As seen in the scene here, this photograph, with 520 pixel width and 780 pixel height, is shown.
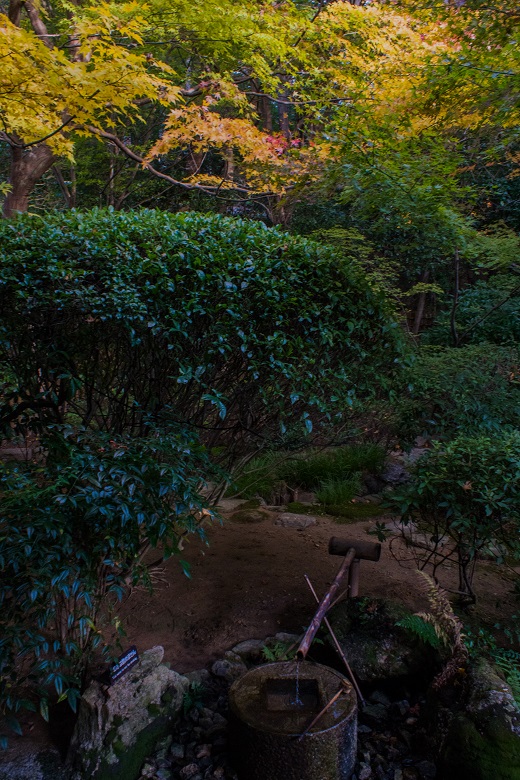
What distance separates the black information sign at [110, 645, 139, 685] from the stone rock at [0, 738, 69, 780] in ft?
1.45

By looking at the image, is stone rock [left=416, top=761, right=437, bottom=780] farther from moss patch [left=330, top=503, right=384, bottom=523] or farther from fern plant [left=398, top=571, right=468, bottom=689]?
moss patch [left=330, top=503, right=384, bottom=523]

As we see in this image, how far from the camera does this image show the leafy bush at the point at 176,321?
113 inches

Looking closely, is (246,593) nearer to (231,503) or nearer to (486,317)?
(231,503)

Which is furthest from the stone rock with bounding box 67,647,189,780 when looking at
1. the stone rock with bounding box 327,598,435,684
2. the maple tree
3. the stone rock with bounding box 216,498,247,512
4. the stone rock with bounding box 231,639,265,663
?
the maple tree

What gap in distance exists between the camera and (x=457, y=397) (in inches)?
167

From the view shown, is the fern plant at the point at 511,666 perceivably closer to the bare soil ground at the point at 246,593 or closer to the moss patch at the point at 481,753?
the moss patch at the point at 481,753

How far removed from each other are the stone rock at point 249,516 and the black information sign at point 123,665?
269cm

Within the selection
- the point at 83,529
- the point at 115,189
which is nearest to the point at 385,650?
the point at 83,529

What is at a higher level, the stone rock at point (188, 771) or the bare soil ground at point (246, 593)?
the bare soil ground at point (246, 593)

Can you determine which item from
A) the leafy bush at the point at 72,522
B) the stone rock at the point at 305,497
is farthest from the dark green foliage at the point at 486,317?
the leafy bush at the point at 72,522

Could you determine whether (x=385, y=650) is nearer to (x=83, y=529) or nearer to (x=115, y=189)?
(x=83, y=529)

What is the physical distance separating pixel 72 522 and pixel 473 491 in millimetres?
2188

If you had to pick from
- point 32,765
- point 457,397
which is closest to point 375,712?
point 32,765

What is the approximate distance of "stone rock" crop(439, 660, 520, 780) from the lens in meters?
2.28
